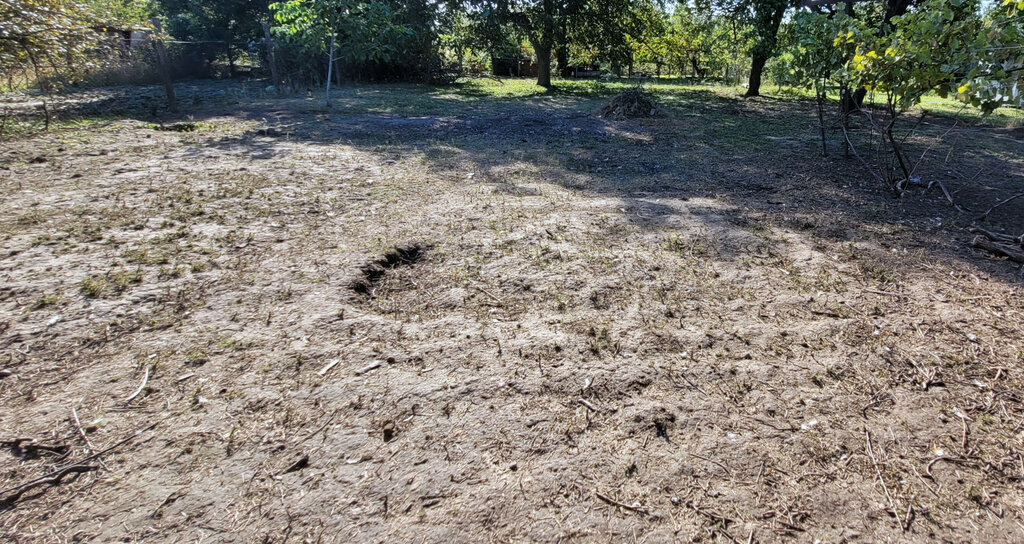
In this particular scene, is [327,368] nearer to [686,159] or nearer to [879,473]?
[879,473]

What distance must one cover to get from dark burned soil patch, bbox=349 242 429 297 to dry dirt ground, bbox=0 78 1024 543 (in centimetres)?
2

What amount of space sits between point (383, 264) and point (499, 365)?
133 cm

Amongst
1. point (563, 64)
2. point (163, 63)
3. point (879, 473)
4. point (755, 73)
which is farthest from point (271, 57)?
point (563, 64)

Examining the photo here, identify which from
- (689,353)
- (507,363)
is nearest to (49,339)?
(507,363)

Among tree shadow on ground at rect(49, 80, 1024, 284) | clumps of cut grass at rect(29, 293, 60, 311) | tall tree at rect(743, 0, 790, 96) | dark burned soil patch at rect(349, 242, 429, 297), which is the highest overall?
tall tree at rect(743, 0, 790, 96)

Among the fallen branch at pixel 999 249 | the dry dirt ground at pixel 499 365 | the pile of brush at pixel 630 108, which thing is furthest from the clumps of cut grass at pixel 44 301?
the pile of brush at pixel 630 108

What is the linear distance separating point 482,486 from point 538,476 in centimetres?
20

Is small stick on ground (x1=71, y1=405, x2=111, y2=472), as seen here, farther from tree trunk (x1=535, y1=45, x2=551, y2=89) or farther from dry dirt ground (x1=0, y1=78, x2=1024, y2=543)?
tree trunk (x1=535, y1=45, x2=551, y2=89)

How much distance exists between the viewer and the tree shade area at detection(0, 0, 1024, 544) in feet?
5.30

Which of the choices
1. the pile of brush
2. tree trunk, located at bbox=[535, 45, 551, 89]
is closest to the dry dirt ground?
the pile of brush

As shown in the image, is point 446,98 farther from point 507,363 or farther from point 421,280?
point 507,363

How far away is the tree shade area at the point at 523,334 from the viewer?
162 centimetres

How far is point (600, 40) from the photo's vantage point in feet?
48.8

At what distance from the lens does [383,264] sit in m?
3.23
